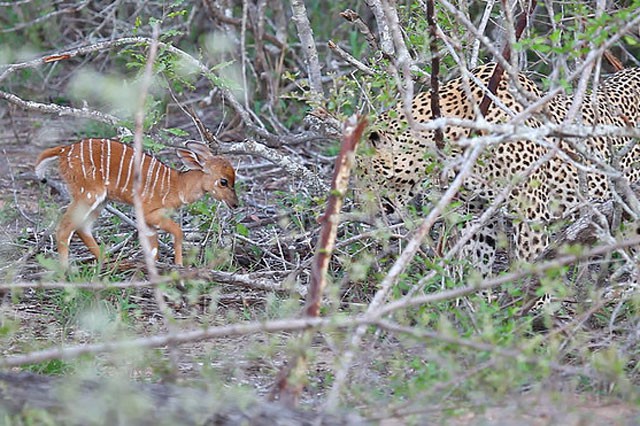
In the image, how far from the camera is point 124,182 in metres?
6.54

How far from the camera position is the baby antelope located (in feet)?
21.3

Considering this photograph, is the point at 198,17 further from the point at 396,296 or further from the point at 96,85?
the point at 396,296

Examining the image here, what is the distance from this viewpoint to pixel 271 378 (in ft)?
16.4

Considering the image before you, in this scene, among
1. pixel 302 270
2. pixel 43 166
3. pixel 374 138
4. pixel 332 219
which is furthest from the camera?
pixel 43 166

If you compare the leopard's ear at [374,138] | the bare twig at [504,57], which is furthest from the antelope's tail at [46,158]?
the bare twig at [504,57]

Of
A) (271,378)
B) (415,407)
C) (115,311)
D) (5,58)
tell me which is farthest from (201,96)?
(415,407)

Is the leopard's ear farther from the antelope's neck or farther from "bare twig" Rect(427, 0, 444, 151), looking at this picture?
the antelope's neck

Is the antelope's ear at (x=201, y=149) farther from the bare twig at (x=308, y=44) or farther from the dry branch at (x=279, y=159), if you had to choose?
the bare twig at (x=308, y=44)

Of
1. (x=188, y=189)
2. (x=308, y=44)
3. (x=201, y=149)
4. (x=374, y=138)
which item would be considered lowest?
(x=188, y=189)

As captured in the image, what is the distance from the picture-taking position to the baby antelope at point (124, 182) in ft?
21.3

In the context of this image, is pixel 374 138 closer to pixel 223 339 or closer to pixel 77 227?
pixel 223 339

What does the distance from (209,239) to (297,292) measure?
3.81ft

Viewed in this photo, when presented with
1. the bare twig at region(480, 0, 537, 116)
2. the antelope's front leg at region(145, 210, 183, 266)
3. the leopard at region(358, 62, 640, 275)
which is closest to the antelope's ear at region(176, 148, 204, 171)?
the antelope's front leg at region(145, 210, 183, 266)

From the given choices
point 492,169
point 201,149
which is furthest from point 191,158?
point 492,169
